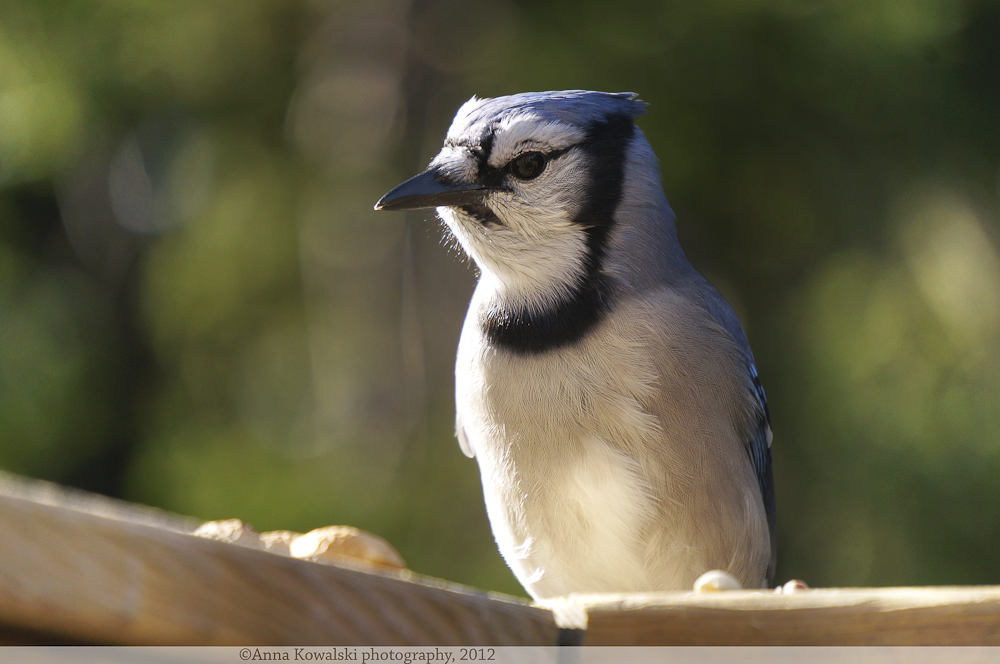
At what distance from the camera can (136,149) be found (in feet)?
15.6

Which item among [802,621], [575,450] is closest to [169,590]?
[802,621]

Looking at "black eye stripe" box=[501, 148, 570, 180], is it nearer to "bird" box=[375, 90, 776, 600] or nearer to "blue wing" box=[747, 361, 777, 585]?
"bird" box=[375, 90, 776, 600]

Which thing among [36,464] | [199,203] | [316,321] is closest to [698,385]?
[316,321]

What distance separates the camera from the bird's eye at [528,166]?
1392mm

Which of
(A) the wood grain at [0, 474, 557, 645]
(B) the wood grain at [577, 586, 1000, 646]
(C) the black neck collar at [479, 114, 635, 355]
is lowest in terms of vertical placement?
(B) the wood grain at [577, 586, 1000, 646]

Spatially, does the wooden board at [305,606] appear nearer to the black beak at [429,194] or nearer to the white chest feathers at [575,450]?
the white chest feathers at [575,450]

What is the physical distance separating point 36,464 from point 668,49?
3863mm

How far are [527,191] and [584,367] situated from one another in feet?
0.98

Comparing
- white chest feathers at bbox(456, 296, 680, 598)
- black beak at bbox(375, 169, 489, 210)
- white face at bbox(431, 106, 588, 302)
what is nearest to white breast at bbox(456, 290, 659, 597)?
white chest feathers at bbox(456, 296, 680, 598)

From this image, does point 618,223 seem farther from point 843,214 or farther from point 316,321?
point 316,321

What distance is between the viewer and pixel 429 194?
53.4 inches

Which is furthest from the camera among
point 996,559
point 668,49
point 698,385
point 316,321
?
point 316,321

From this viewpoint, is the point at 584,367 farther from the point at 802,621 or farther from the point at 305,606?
the point at 305,606

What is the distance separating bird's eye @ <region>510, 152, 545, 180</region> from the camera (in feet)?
4.57
